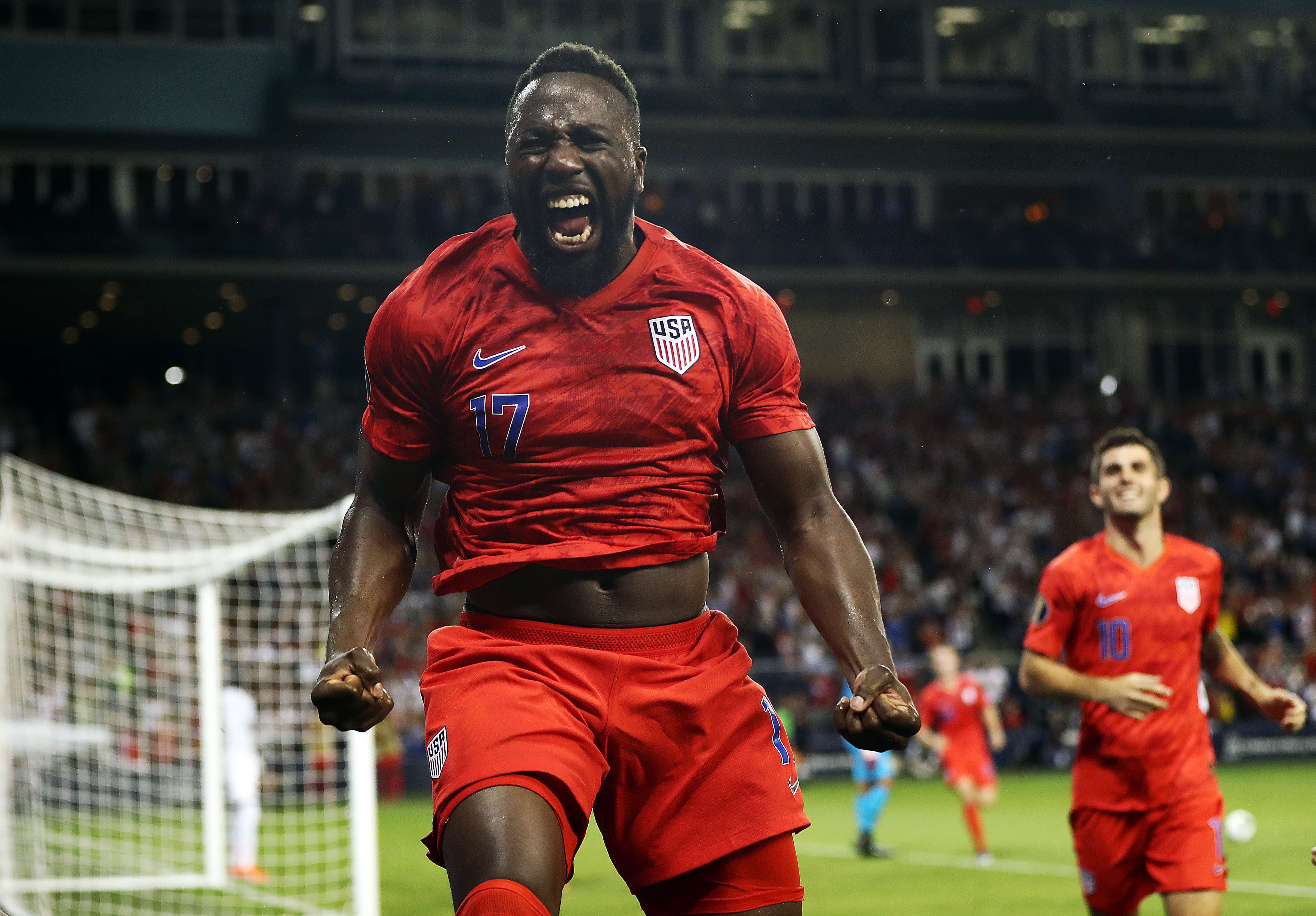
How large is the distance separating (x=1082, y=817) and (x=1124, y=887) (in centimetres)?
30

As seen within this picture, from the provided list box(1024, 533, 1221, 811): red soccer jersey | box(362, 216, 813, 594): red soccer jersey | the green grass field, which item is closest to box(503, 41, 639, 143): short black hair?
box(362, 216, 813, 594): red soccer jersey

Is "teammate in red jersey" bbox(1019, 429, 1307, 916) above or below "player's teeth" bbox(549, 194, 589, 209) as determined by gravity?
below

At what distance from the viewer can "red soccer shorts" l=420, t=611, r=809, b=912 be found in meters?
3.08

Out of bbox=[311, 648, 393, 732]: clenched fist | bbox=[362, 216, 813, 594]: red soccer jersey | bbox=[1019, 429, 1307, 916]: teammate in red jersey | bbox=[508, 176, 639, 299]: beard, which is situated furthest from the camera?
bbox=[1019, 429, 1307, 916]: teammate in red jersey

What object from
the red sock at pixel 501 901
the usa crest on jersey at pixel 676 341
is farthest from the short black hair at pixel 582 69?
the red sock at pixel 501 901

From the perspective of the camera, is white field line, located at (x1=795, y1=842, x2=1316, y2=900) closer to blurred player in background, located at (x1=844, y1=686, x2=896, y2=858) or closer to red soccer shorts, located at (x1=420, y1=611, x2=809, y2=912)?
blurred player in background, located at (x1=844, y1=686, x2=896, y2=858)

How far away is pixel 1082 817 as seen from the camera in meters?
6.21

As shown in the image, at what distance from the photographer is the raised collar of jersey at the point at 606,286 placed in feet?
11.0

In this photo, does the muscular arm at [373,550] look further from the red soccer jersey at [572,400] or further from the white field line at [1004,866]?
the white field line at [1004,866]

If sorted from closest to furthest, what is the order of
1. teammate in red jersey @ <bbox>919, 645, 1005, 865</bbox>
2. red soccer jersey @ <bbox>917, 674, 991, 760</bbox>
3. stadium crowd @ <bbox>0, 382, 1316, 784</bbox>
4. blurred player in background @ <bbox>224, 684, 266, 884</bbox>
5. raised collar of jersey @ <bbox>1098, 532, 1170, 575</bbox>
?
raised collar of jersey @ <bbox>1098, 532, 1170, 575</bbox> → blurred player in background @ <bbox>224, 684, 266, 884</bbox> → teammate in red jersey @ <bbox>919, 645, 1005, 865</bbox> → red soccer jersey @ <bbox>917, 674, 991, 760</bbox> → stadium crowd @ <bbox>0, 382, 1316, 784</bbox>

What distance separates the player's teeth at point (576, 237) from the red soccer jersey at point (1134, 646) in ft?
11.6

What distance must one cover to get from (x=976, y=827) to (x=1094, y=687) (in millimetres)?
8142

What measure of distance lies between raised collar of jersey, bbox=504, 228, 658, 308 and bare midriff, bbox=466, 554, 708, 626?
1.80 feet

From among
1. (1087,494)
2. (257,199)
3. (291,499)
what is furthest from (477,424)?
(257,199)
